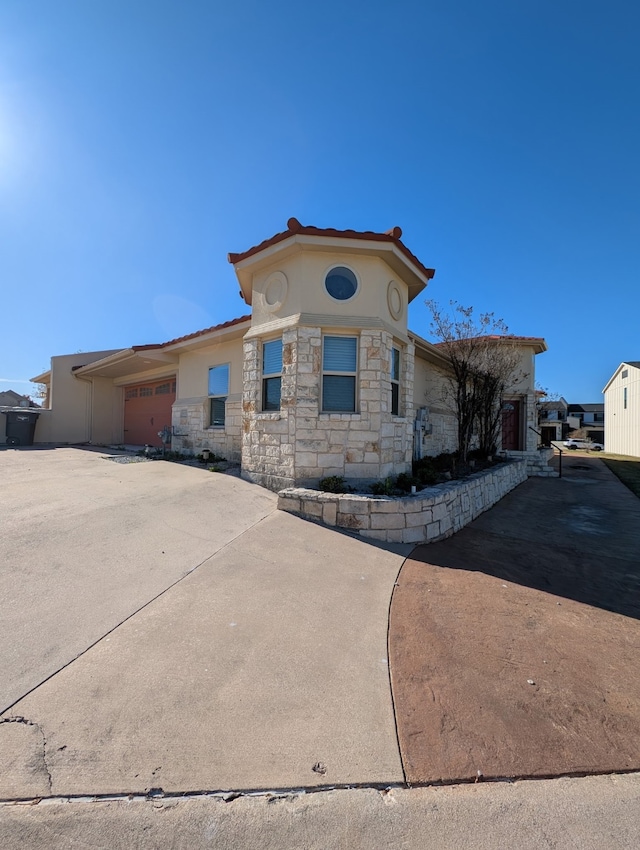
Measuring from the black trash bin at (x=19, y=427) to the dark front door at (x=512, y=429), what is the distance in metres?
17.6

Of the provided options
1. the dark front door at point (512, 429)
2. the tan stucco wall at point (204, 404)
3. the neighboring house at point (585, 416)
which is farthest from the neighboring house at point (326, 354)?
the neighboring house at point (585, 416)

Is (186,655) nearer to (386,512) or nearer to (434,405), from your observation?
(386,512)

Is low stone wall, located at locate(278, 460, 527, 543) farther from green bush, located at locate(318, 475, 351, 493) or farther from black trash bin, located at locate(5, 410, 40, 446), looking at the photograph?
black trash bin, located at locate(5, 410, 40, 446)

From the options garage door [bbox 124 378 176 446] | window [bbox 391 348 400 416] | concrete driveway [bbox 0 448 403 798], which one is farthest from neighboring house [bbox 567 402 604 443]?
concrete driveway [bbox 0 448 403 798]

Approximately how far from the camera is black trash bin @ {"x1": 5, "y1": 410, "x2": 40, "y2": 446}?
12867 mm

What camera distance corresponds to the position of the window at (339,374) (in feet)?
20.4

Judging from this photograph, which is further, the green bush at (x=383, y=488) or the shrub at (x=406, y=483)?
the shrub at (x=406, y=483)

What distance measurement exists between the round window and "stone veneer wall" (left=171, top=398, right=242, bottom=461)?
12.5 ft

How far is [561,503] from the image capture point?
8.89 m

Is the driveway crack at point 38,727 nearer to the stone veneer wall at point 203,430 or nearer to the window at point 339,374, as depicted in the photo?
the window at point 339,374

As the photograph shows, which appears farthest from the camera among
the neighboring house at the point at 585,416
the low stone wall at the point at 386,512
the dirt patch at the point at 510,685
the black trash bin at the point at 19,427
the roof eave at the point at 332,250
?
the neighboring house at the point at 585,416

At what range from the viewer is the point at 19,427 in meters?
13.0

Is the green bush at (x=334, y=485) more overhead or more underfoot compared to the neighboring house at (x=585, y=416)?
more underfoot

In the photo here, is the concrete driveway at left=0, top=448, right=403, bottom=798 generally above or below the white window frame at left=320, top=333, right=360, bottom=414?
below
